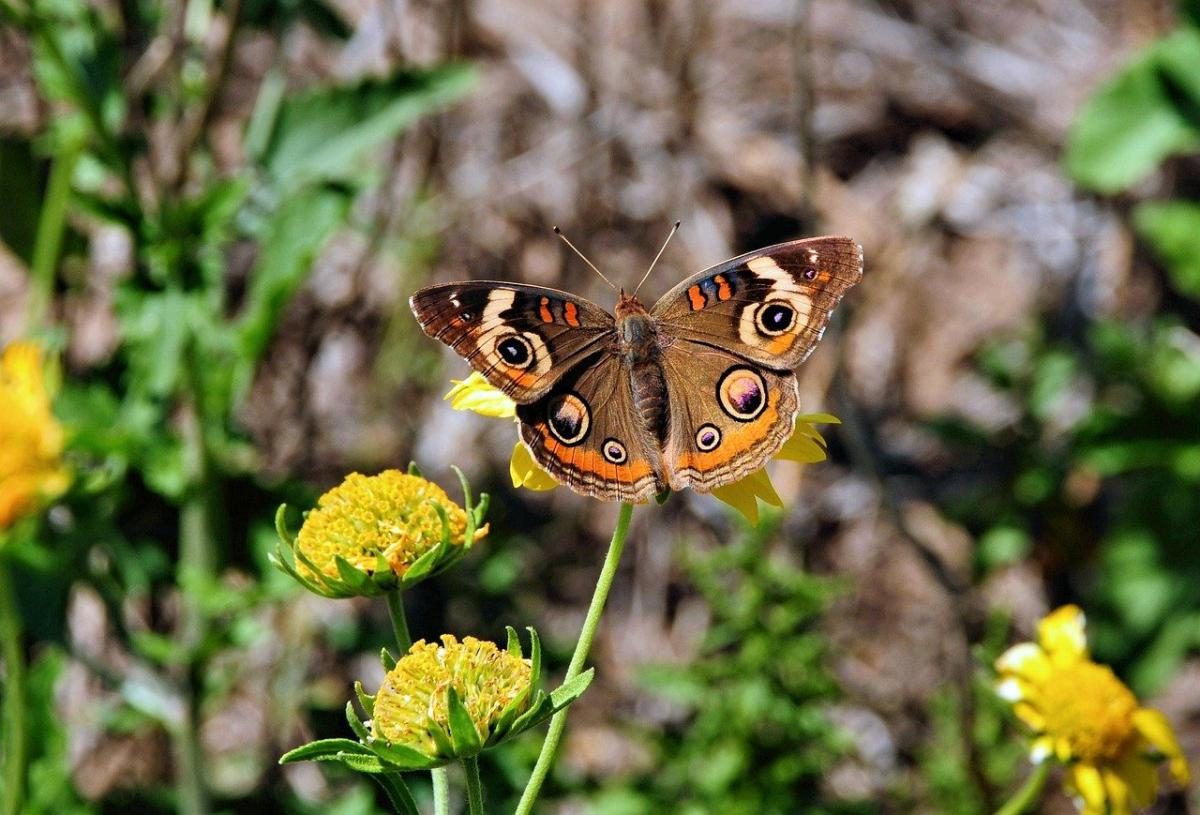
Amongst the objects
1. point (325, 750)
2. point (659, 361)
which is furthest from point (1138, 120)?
point (325, 750)

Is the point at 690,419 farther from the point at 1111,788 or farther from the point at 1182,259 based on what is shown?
the point at 1182,259

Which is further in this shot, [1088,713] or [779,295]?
[1088,713]

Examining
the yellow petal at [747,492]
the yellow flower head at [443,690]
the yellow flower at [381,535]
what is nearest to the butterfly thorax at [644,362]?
the yellow petal at [747,492]

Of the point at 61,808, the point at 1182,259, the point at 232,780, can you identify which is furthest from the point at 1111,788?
the point at 232,780

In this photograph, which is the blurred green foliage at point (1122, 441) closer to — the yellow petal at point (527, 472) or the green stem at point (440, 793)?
the yellow petal at point (527, 472)

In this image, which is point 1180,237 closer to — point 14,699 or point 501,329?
point 501,329

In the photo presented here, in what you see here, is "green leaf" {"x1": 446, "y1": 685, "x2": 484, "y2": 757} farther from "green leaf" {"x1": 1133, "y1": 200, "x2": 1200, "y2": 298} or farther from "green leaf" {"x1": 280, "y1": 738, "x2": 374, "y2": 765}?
"green leaf" {"x1": 1133, "y1": 200, "x2": 1200, "y2": 298}
